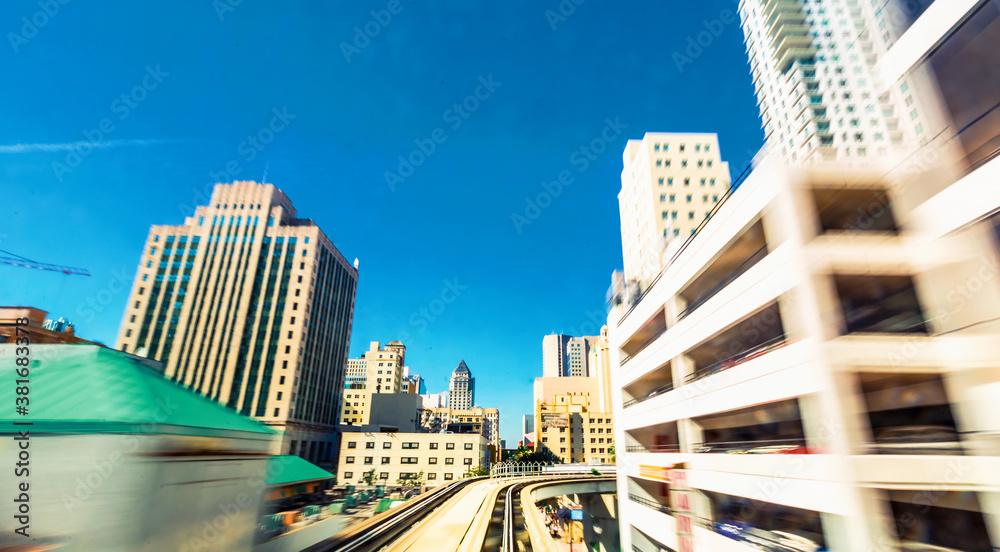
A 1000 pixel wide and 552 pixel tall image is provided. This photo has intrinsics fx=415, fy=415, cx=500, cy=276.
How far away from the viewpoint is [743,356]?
17062 millimetres

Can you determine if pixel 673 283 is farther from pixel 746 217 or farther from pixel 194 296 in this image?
pixel 194 296

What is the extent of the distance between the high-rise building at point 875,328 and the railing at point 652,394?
4.87 metres

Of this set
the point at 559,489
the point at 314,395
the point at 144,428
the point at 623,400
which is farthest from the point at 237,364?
the point at 144,428

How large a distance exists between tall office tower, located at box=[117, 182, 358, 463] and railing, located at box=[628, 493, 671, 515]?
49743 millimetres

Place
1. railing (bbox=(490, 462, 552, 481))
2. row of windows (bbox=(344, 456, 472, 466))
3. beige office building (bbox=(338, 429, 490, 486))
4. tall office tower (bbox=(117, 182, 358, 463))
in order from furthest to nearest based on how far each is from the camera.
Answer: row of windows (bbox=(344, 456, 472, 466))
beige office building (bbox=(338, 429, 490, 486))
tall office tower (bbox=(117, 182, 358, 463))
railing (bbox=(490, 462, 552, 481))

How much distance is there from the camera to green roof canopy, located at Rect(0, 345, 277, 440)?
8.62 metres

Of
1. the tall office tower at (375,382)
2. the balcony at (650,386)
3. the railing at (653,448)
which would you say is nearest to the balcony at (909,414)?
the balcony at (650,386)

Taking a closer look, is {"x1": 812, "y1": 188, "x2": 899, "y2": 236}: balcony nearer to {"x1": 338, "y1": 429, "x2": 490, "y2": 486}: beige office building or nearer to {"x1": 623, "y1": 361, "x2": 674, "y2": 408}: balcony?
{"x1": 623, "y1": 361, "x2": 674, "y2": 408}: balcony

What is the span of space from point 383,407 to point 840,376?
89.6 m

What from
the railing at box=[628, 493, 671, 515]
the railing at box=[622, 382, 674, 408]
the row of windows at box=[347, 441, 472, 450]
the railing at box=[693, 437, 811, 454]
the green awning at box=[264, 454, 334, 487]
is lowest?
the railing at box=[628, 493, 671, 515]

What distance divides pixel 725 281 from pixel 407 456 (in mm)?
65142

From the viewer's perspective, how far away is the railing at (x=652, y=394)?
2490 cm

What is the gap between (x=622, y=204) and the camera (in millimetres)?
49938

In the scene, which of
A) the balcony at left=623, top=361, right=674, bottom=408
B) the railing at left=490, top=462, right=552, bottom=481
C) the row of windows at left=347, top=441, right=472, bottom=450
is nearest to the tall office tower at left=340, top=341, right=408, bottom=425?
the row of windows at left=347, top=441, right=472, bottom=450
